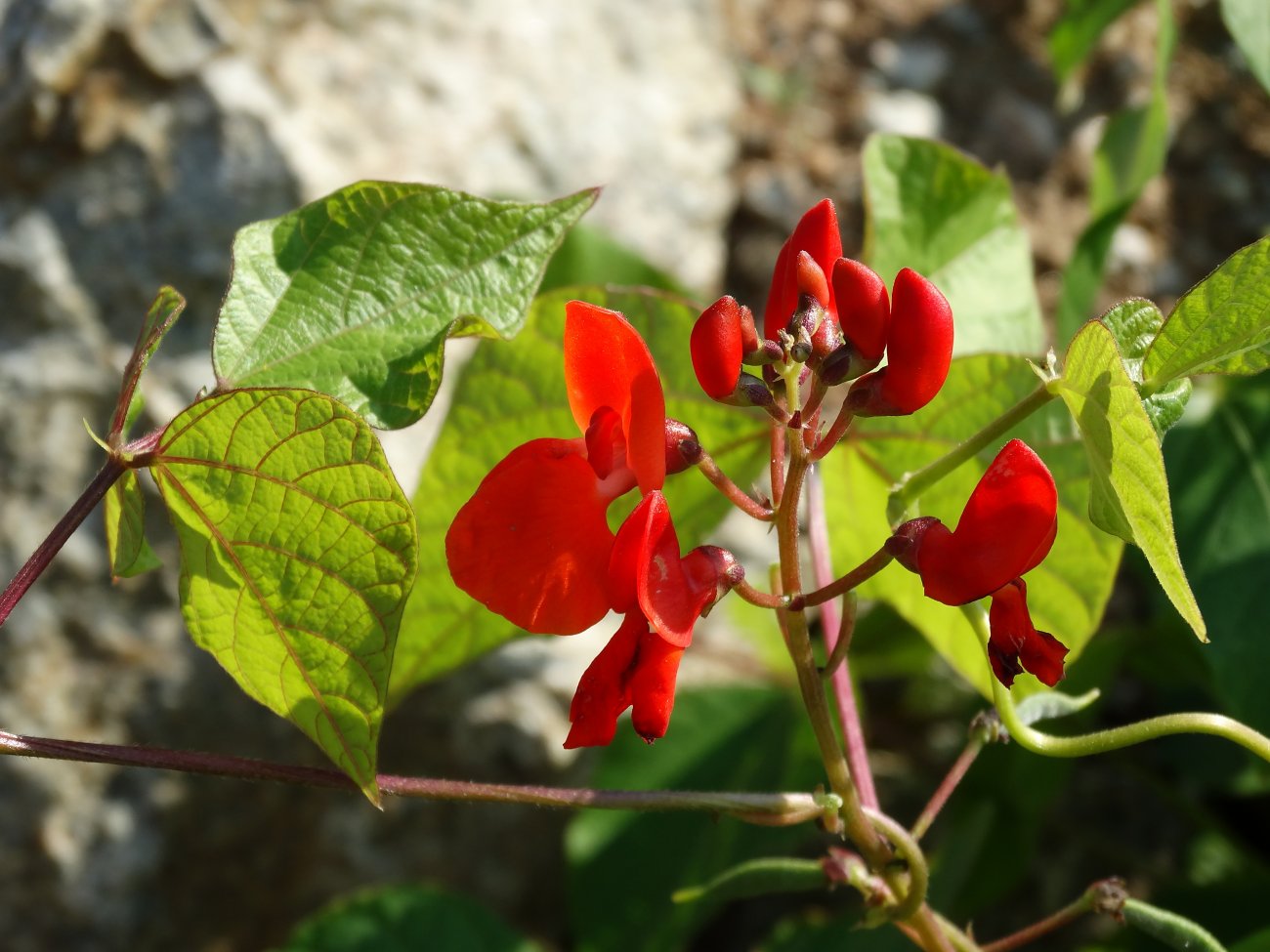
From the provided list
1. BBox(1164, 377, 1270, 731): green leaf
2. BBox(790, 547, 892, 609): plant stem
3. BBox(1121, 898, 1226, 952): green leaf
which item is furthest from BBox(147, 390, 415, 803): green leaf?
BBox(1164, 377, 1270, 731): green leaf

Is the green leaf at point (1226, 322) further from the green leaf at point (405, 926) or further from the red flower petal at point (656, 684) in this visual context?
the green leaf at point (405, 926)

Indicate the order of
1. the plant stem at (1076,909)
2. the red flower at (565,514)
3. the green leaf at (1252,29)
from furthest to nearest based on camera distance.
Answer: the green leaf at (1252,29)
the plant stem at (1076,909)
the red flower at (565,514)

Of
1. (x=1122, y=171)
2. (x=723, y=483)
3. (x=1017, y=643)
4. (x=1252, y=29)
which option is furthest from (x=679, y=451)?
(x=1122, y=171)

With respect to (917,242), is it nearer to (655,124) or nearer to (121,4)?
(655,124)

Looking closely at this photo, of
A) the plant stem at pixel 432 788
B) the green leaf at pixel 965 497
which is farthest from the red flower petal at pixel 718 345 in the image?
the green leaf at pixel 965 497

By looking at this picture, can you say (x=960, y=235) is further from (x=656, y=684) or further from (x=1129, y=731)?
(x=656, y=684)

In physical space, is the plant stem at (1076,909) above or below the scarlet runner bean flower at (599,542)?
below
